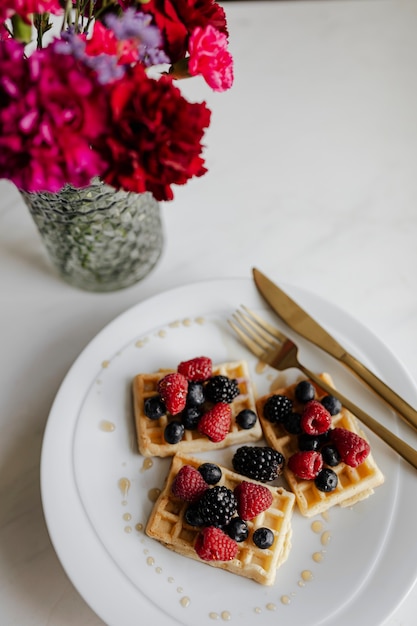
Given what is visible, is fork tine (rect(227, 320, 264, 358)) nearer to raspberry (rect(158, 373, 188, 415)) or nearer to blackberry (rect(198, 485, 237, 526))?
raspberry (rect(158, 373, 188, 415))

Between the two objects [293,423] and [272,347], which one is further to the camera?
[272,347]

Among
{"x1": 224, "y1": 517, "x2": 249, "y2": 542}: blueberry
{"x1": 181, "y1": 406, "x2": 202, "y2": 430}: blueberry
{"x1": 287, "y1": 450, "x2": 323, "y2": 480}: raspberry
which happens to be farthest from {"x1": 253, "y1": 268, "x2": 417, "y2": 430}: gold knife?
{"x1": 224, "y1": 517, "x2": 249, "y2": 542}: blueberry

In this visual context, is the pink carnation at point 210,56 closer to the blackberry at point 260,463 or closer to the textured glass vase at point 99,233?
the textured glass vase at point 99,233

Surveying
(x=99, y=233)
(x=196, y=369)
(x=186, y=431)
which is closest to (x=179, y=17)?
(x=99, y=233)

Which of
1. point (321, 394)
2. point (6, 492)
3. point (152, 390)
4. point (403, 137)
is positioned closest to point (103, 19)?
point (152, 390)

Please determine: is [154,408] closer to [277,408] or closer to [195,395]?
[195,395]

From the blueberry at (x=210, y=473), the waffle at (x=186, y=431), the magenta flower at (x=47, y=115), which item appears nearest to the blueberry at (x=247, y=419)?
the waffle at (x=186, y=431)
